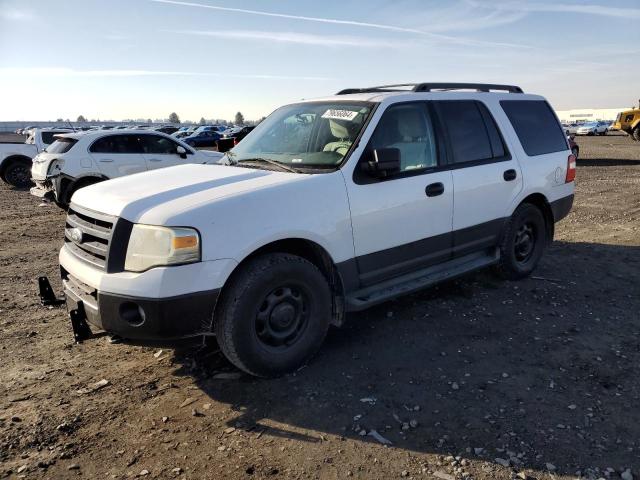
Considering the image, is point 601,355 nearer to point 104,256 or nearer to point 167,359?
point 167,359

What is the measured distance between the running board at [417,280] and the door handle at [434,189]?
0.69 meters

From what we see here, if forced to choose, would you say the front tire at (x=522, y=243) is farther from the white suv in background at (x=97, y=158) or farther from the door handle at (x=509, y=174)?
the white suv in background at (x=97, y=158)

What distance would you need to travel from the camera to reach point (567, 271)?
5969 mm

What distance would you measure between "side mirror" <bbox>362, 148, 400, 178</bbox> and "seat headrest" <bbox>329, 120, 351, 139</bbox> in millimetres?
337

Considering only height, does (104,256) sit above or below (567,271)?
above

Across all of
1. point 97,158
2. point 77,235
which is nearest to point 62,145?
point 97,158

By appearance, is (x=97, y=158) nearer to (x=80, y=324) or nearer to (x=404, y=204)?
(x=80, y=324)

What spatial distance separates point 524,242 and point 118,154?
8.33 meters

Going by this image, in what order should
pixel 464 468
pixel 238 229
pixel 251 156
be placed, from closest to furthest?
pixel 464 468
pixel 238 229
pixel 251 156

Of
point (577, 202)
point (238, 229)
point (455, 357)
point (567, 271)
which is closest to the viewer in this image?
point (238, 229)

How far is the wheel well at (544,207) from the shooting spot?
219 inches

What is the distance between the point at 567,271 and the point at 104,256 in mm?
5148

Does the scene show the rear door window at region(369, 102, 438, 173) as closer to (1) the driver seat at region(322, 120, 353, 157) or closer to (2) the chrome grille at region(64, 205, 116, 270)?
(1) the driver seat at region(322, 120, 353, 157)

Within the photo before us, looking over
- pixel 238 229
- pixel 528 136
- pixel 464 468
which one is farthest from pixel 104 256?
pixel 528 136
